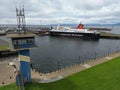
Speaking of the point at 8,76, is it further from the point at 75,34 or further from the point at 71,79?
the point at 75,34

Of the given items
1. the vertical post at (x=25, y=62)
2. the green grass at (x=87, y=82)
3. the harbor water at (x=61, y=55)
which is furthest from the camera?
the harbor water at (x=61, y=55)

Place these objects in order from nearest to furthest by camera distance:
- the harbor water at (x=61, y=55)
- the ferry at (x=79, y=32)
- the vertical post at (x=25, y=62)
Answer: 1. the vertical post at (x=25, y=62)
2. the harbor water at (x=61, y=55)
3. the ferry at (x=79, y=32)

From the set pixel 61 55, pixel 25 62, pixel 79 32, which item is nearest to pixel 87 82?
pixel 25 62

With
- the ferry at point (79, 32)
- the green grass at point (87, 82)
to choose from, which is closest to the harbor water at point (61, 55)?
the green grass at point (87, 82)

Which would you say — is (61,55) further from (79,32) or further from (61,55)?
(79,32)

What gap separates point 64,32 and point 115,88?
3988 inches

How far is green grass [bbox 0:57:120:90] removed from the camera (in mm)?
21219

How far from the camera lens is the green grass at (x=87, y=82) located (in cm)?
2122

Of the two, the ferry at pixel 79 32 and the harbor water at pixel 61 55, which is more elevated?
the ferry at pixel 79 32

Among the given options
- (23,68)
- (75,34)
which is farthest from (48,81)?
(75,34)

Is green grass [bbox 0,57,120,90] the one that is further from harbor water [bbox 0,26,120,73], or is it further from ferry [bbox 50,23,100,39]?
ferry [bbox 50,23,100,39]

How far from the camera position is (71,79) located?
24.1 meters

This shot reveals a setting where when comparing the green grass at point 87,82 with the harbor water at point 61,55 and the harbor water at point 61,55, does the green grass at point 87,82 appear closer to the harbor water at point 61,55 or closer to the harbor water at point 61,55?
the harbor water at point 61,55

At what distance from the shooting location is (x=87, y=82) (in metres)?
22.8
